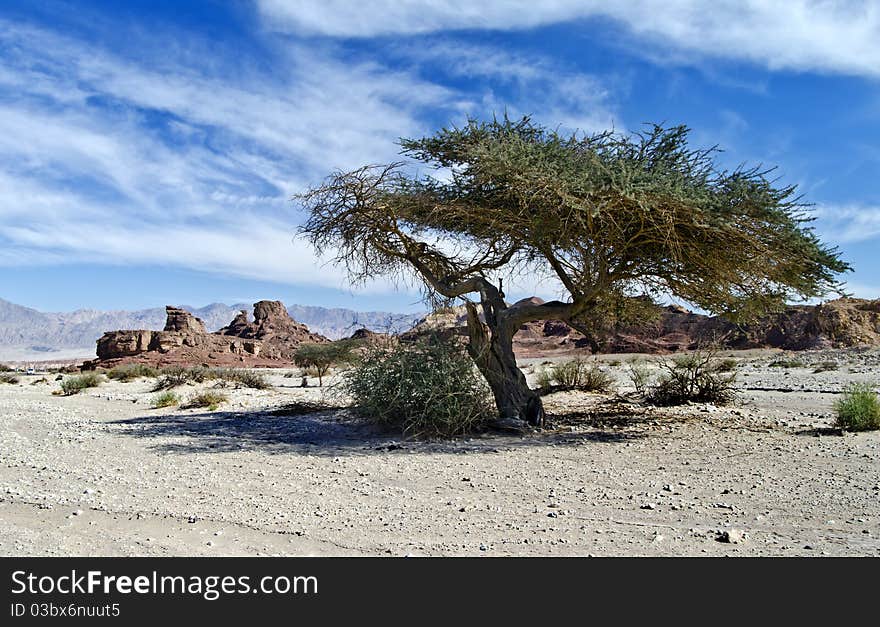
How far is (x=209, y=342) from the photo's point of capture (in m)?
65.2

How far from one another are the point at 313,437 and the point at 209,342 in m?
58.0

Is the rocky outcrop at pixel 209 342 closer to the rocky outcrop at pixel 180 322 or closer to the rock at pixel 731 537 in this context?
the rocky outcrop at pixel 180 322

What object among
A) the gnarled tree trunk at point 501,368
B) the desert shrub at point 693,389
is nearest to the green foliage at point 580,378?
the desert shrub at point 693,389

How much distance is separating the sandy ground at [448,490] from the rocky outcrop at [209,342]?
130ft

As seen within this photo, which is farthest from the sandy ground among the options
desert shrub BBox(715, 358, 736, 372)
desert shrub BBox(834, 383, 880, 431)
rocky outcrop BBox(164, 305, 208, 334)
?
rocky outcrop BBox(164, 305, 208, 334)

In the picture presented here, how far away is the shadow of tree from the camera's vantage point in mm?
9555

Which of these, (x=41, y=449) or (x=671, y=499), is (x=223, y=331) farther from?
(x=671, y=499)

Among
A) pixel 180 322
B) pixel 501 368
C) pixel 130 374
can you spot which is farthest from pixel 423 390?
pixel 180 322

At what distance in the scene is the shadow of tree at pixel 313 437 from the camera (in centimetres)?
955

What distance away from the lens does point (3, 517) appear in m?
5.68

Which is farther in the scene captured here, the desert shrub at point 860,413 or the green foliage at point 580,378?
the green foliage at point 580,378

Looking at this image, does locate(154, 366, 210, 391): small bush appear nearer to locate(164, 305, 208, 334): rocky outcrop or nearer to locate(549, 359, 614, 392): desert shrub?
locate(549, 359, 614, 392): desert shrub

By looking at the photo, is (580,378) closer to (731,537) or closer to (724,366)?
(724,366)

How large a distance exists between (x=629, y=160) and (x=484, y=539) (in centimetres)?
759
